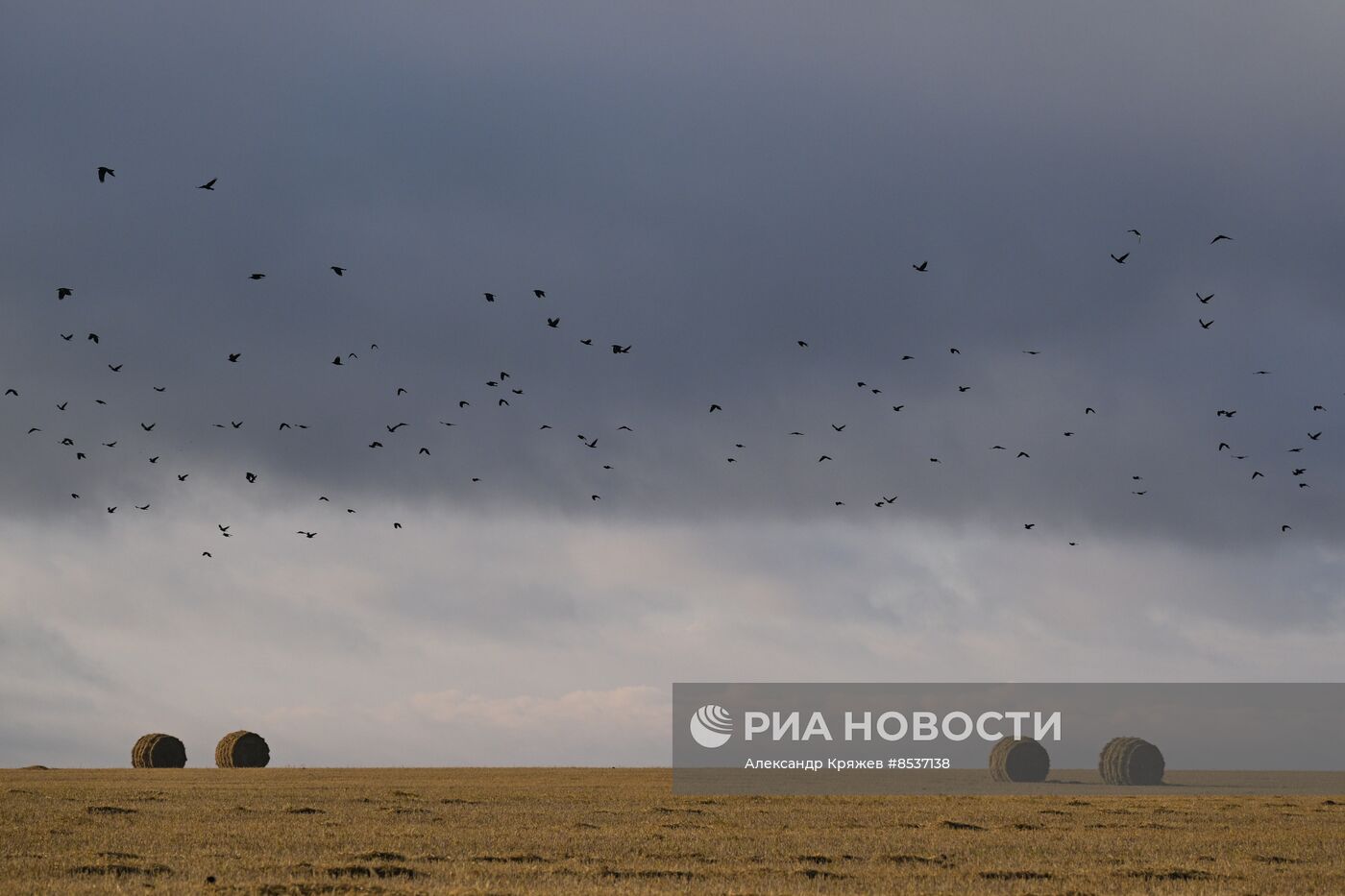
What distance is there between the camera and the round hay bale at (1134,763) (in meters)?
62.1

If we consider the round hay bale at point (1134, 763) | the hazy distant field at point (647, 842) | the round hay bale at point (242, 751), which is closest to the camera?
the hazy distant field at point (647, 842)

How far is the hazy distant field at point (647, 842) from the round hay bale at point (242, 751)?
2721 cm

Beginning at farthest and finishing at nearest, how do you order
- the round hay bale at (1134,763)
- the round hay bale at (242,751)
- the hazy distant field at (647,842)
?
the round hay bale at (242,751), the round hay bale at (1134,763), the hazy distant field at (647,842)

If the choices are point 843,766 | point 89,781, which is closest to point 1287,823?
point 843,766

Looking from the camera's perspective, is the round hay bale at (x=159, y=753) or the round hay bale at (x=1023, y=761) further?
the round hay bale at (x=159, y=753)

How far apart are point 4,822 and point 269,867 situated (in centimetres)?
1253

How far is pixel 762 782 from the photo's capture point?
178 ft

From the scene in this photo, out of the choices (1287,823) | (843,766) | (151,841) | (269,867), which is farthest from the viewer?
(843,766)

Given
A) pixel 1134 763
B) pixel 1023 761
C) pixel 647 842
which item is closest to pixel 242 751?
pixel 1023 761

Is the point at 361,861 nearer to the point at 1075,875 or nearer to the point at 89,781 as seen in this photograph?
the point at 1075,875

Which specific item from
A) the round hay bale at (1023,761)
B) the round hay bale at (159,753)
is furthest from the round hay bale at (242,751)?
the round hay bale at (1023,761)

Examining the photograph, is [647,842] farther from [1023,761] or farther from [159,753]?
[159,753]

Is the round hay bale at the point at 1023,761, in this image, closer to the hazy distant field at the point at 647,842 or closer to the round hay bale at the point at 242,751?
the hazy distant field at the point at 647,842

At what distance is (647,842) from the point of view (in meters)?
27.9
